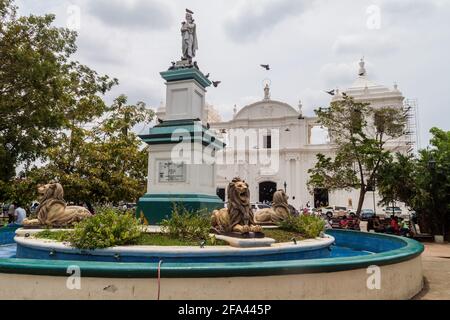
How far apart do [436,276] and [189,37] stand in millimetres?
9116

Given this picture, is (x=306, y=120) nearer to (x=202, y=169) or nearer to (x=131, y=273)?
(x=202, y=169)

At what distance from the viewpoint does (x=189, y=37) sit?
11227 millimetres

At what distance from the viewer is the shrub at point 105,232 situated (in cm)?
578

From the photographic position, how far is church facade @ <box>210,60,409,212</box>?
153 ft

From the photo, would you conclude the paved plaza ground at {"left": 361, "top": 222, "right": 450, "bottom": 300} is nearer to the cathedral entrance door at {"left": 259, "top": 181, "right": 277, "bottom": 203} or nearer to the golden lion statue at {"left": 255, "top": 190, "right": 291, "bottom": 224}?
the golden lion statue at {"left": 255, "top": 190, "right": 291, "bottom": 224}

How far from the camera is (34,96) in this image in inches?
528

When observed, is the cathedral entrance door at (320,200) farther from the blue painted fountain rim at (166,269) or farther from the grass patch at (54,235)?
the blue painted fountain rim at (166,269)

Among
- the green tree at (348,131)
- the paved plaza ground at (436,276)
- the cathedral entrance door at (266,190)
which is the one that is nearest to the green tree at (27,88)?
the paved plaza ground at (436,276)

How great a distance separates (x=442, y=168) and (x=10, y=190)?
1832cm

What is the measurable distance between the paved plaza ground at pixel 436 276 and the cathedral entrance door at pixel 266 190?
118 feet

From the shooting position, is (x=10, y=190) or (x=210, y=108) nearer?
(x=10, y=190)

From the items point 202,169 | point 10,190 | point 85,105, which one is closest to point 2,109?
point 10,190

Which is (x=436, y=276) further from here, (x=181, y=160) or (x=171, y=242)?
(x=181, y=160)

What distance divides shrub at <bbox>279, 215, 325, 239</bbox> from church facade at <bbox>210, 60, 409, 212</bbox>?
37.1 metres
